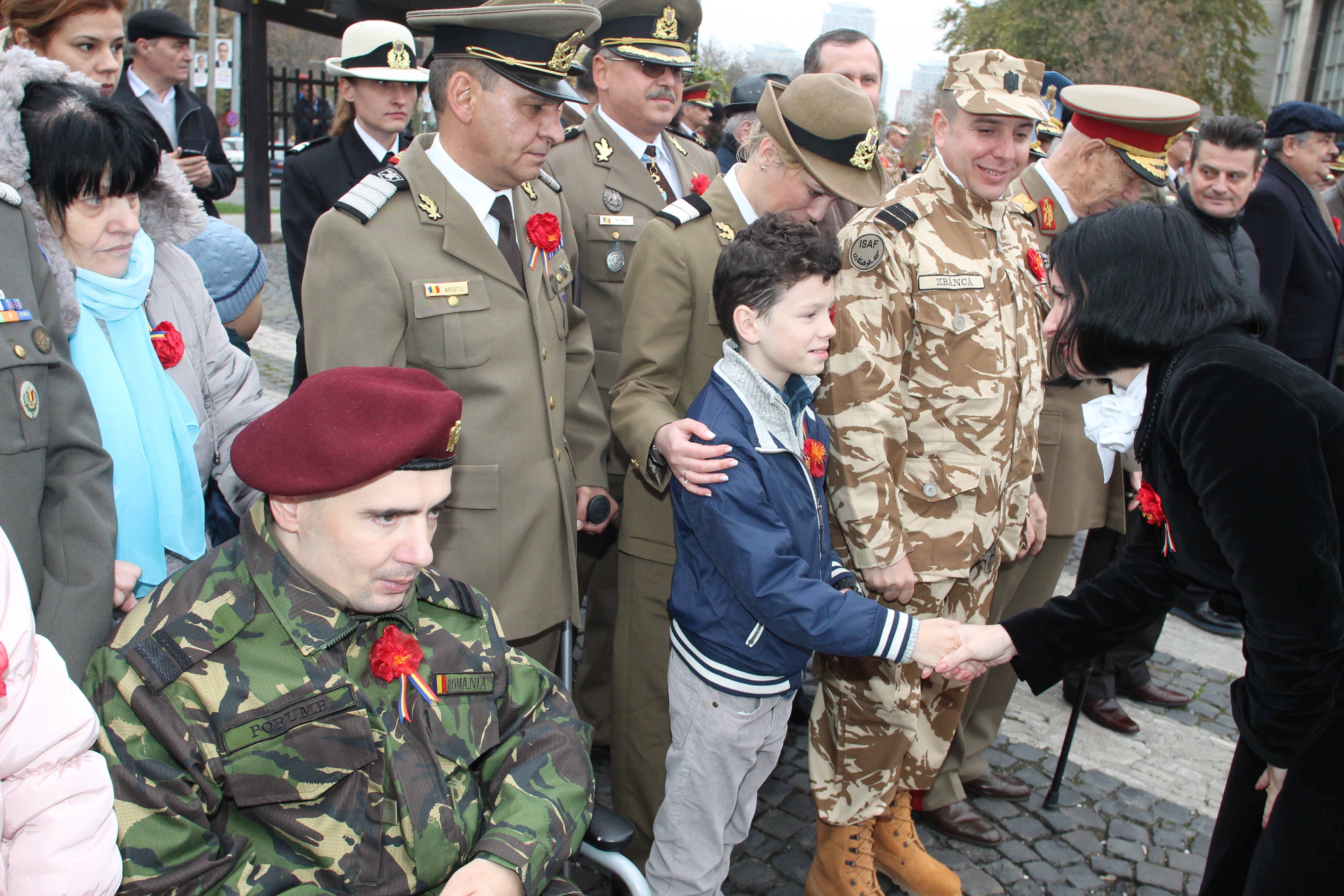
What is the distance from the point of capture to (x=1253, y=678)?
2.07 metres

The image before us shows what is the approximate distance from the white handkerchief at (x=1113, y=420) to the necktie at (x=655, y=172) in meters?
1.66

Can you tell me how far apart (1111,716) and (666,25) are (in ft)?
10.7

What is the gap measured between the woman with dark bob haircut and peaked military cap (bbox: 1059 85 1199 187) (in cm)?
136

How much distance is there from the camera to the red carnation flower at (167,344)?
7.87 feet

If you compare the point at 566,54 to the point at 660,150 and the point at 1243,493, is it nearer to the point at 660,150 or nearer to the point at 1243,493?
the point at 660,150

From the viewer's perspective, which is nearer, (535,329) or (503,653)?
(503,653)

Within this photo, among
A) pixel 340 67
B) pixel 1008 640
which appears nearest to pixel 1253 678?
pixel 1008 640

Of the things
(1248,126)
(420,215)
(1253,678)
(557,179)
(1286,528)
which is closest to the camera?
(1286,528)

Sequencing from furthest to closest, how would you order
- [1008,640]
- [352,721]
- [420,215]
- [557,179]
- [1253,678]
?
[557,179]
[1008,640]
[420,215]
[1253,678]
[352,721]

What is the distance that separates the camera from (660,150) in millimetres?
3871

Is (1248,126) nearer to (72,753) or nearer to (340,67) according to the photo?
(340,67)

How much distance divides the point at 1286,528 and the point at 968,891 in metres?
1.70

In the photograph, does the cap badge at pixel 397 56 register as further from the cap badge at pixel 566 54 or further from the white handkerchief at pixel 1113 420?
the white handkerchief at pixel 1113 420

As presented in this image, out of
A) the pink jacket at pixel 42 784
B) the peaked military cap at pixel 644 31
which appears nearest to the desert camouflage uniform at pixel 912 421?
the peaked military cap at pixel 644 31
